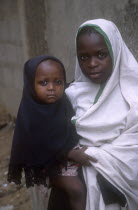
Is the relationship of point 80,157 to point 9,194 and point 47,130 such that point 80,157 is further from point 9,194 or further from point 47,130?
point 9,194

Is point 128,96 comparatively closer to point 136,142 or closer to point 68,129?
point 136,142

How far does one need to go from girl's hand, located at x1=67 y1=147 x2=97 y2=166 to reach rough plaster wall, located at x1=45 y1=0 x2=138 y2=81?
3.60 feet

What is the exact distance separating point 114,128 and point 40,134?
1.42 feet

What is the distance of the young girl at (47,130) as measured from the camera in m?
1.95

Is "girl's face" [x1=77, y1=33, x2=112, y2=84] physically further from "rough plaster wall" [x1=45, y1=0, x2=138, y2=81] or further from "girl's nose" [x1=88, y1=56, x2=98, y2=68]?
"rough plaster wall" [x1=45, y1=0, x2=138, y2=81]

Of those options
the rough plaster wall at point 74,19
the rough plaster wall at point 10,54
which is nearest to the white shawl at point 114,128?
the rough plaster wall at point 74,19

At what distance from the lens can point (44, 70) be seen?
1.98 m

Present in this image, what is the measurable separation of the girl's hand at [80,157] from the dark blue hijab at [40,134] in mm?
37

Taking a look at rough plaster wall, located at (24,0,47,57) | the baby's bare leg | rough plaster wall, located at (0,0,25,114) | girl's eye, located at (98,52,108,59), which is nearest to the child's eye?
girl's eye, located at (98,52,108,59)

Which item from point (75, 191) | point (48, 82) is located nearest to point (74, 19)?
point (48, 82)

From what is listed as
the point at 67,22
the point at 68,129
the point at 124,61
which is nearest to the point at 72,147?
the point at 68,129

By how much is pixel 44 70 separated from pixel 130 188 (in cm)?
86

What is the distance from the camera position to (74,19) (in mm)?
3365

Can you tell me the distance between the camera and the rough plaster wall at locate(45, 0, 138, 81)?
2.68m
